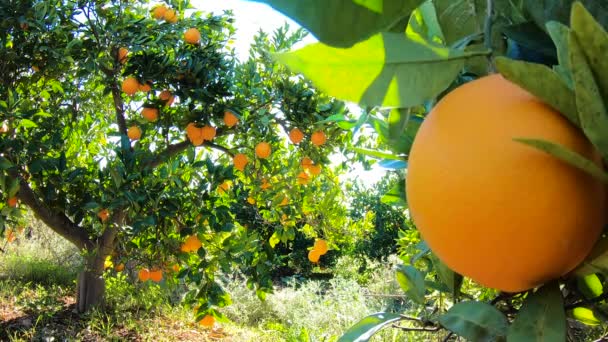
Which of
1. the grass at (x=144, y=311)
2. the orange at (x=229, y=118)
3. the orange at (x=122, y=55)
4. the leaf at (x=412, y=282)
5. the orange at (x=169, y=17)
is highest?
the orange at (x=169, y=17)

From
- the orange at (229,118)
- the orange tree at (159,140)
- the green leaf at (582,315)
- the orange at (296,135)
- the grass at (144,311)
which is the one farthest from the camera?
the grass at (144,311)

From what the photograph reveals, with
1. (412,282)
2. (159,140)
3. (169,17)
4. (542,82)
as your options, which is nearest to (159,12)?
(169,17)

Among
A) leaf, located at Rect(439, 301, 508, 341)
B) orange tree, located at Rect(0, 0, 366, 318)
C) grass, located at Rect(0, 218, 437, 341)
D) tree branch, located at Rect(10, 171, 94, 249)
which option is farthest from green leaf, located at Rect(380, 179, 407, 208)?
tree branch, located at Rect(10, 171, 94, 249)

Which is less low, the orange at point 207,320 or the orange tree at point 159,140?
the orange tree at point 159,140

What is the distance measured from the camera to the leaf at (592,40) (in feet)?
0.81

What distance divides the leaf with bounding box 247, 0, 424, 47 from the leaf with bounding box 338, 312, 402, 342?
29cm

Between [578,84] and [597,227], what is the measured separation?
0.09 m

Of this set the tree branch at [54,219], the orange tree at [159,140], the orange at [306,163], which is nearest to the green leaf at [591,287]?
the orange tree at [159,140]

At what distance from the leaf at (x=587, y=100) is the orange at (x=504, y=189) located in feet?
0.05

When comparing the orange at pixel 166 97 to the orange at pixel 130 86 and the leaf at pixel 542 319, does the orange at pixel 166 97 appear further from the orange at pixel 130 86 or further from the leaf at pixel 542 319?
the leaf at pixel 542 319

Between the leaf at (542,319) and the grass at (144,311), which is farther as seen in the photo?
the grass at (144,311)

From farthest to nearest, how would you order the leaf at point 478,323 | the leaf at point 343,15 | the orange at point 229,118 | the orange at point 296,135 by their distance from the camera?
the orange at point 296,135, the orange at point 229,118, the leaf at point 478,323, the leaf at point 343,15

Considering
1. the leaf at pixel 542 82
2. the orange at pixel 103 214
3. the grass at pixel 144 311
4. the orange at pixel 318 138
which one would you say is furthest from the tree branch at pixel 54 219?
Result: the leaf at pixel 542 82

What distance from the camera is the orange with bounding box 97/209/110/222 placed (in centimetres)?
260
